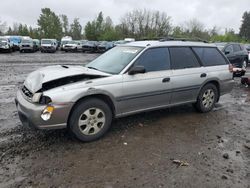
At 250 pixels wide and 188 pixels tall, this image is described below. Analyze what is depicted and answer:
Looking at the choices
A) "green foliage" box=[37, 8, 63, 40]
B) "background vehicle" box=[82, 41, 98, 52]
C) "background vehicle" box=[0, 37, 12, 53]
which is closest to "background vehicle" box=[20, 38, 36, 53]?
"background vehicle" box=[0, 37, 12, 53]

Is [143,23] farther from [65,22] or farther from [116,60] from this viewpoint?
[116,60]

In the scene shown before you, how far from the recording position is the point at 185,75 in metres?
5.26

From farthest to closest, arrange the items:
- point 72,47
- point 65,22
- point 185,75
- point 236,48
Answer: point 65,22, point 72,47, point 236,48, point 185,75

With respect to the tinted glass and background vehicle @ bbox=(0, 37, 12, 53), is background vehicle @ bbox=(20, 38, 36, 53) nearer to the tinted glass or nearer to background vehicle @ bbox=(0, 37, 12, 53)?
background vehicle @ bbox=(0, 37, 12, 53)

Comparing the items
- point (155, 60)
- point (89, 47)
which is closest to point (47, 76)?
point (155, 60)

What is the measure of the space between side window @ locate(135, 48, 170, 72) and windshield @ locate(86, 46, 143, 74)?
161 millimetres

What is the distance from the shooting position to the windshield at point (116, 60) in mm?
4562

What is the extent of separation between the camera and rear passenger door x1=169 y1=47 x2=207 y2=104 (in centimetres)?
512

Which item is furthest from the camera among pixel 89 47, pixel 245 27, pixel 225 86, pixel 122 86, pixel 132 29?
pixel 245 27

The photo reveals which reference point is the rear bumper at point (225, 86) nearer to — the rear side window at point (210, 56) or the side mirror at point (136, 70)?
the rear side window at point (210, 56)

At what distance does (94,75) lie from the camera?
4137 millimetres

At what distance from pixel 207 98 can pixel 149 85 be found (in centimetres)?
201

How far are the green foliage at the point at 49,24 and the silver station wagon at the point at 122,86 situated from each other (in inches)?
2561

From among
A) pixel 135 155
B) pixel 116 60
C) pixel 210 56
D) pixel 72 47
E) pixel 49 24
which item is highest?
pixel 49 24
